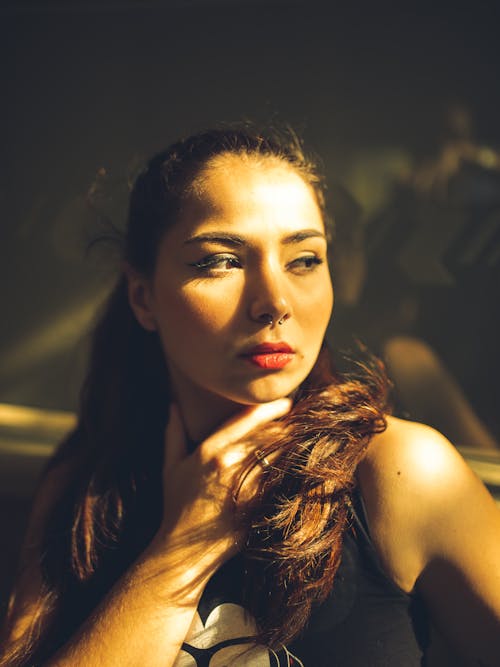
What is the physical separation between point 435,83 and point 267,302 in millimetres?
901

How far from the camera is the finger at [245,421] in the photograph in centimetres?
91

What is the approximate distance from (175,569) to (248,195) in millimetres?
546

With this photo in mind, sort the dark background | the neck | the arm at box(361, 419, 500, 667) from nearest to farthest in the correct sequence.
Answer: the arm at box(361, 419, 500, 667), the neck, the dark background

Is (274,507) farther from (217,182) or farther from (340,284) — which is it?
(340,284)

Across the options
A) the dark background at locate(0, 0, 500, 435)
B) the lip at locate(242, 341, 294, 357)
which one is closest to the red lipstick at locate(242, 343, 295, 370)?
the lip at locate(242, 341, 294, 357)

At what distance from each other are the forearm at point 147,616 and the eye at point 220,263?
404 millimetres

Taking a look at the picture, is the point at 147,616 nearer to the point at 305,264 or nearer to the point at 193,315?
the point at 193,315

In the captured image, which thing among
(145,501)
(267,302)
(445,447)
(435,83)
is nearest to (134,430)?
(145,501)

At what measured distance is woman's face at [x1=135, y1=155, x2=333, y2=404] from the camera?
875mm

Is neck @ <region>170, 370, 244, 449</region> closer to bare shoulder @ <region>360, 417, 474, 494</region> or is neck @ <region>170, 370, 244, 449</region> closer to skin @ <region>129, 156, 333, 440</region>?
skin @ <region>129, 156, 333, 440</region>

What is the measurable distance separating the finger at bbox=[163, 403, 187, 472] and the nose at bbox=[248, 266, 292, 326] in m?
0.28

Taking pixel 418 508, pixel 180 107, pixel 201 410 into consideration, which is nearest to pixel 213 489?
pixel 201 410

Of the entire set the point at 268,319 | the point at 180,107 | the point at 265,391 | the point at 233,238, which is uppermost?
the point at 180,107

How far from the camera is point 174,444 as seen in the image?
39.8 inches
